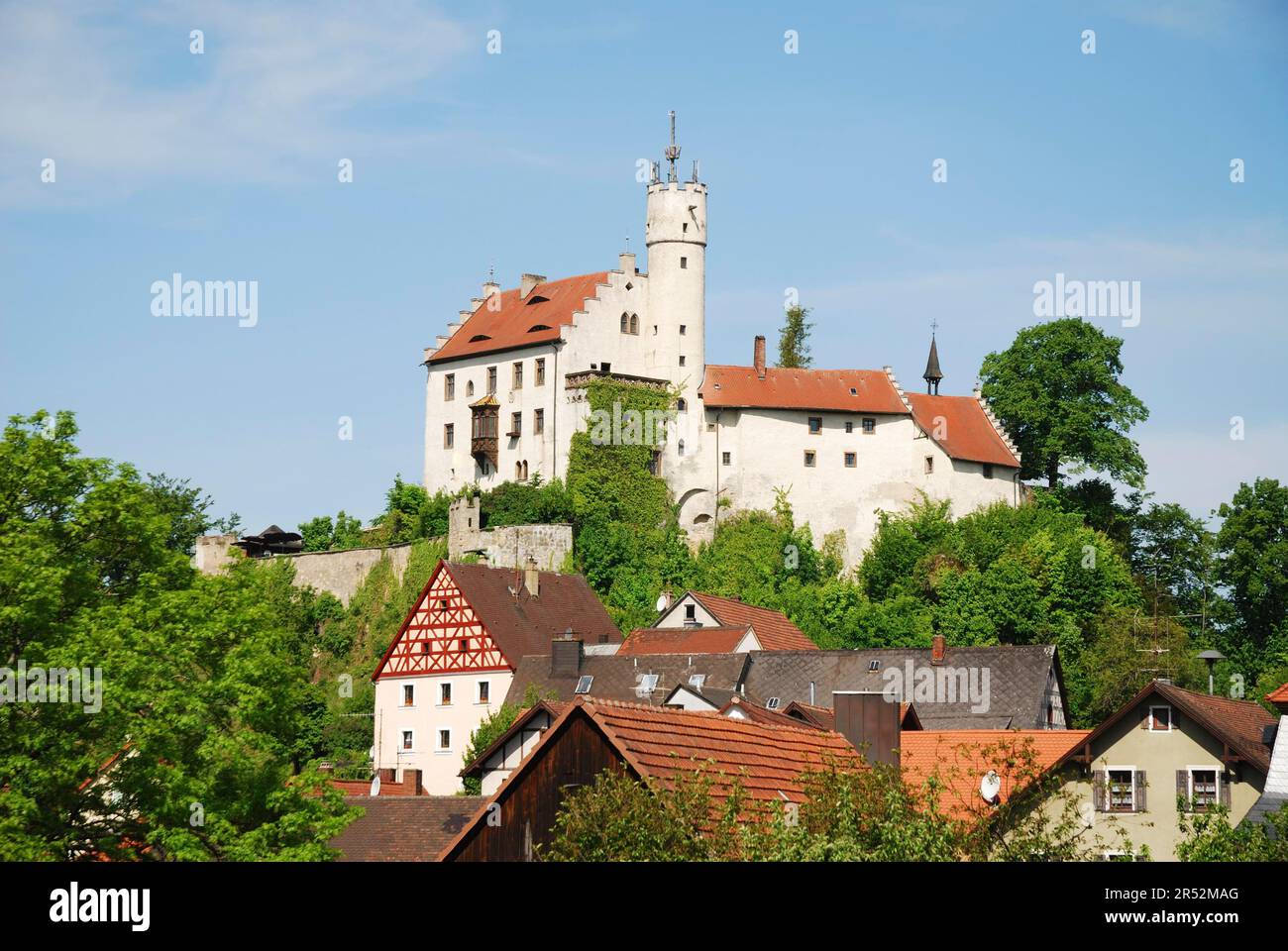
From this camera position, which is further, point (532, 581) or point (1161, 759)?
point (532, 581)

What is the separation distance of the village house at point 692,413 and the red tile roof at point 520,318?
11cm

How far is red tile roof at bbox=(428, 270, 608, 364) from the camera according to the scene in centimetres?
7512

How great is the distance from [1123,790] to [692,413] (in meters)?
43.1

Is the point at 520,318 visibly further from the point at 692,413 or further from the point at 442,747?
the point at 442,747

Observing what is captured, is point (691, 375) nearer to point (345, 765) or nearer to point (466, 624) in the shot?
point (466, 624)

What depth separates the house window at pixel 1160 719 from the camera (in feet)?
111

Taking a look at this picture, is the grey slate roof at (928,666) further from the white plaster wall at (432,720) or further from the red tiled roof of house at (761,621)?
the white plaster wall at (432,720)

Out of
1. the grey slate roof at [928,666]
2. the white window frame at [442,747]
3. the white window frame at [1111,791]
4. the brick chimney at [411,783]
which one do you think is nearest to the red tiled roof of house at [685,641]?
the grey slate roof at [928,666]

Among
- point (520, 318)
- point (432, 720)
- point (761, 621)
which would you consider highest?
point (520, 318)

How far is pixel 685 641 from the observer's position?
2325 inches

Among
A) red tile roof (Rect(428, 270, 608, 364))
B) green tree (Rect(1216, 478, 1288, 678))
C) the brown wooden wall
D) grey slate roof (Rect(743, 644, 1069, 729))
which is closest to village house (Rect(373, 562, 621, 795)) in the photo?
grey slate roof (Rect(743, 644, 1069, 729))

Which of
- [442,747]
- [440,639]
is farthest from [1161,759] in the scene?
[440,639]
